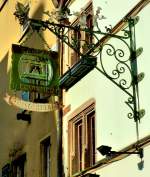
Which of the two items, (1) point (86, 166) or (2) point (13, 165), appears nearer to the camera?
(1) point (86, 166)

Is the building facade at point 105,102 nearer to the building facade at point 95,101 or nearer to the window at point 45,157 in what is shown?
the building facade at point 95,101

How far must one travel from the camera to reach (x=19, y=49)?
18.0 m

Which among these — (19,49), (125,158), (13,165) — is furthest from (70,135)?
(13,165)

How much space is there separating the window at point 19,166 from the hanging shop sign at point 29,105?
4079mm

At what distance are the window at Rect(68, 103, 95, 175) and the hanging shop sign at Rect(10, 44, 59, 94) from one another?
3.67 feet

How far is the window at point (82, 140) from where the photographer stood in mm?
17344

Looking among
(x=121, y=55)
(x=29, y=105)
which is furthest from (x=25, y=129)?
(x=121, y=55)

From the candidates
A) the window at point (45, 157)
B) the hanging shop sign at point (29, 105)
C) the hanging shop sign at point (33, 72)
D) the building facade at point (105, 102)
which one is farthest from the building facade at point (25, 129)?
the building facade at point (105, 102)

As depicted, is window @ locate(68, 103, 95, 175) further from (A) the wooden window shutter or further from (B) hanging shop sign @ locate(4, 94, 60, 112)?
(B) hanging shop sign @ locate(4, 94, 60, 112)

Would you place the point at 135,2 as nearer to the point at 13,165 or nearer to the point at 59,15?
the point at 59,15

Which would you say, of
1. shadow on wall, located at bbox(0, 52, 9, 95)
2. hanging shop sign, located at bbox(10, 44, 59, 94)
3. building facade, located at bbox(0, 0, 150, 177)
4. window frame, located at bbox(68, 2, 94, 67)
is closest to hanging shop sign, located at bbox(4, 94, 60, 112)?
building facade, located at bbox(0, 0, 150, 177)

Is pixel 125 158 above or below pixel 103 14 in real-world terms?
below

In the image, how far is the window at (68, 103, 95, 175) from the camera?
17.3 meters

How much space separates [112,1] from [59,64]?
11.9 ft
